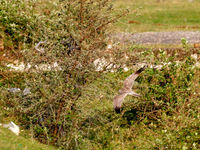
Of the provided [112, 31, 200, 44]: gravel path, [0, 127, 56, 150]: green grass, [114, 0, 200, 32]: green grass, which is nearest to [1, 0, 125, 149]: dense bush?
[0, 127, 56, 150]: green grass

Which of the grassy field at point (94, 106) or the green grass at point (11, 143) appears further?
the grassy field at point (94, 106)

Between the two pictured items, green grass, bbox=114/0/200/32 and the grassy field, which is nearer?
the grassy field

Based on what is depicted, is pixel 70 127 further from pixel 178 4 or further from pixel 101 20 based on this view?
pixel 178 4

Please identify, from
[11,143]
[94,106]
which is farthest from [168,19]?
[11,143]

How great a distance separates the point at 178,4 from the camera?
1417 inches

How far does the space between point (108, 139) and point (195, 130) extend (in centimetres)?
163

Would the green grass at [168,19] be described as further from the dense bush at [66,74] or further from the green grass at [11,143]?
the green grass at [11,143]

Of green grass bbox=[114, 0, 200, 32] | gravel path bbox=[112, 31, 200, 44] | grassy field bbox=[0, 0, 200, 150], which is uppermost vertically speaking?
grassy field bbox=[0, 0, 200, 150]

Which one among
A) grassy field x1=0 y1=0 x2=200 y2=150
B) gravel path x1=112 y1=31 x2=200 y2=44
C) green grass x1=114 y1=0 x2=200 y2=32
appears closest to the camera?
grassy field x1=0 y1=0 x2=200 y2=150

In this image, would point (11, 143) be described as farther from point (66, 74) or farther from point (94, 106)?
point (94, 106)

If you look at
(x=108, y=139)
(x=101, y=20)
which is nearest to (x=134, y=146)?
(x=108, y=139)

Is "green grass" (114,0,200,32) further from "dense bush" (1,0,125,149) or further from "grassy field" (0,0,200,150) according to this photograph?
"dense bush" (1,0,125,149)

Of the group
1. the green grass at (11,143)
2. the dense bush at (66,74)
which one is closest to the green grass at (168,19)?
the dense bush at (66,74)

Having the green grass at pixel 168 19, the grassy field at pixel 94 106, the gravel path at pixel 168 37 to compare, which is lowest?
the green grass at pixel 168 19
